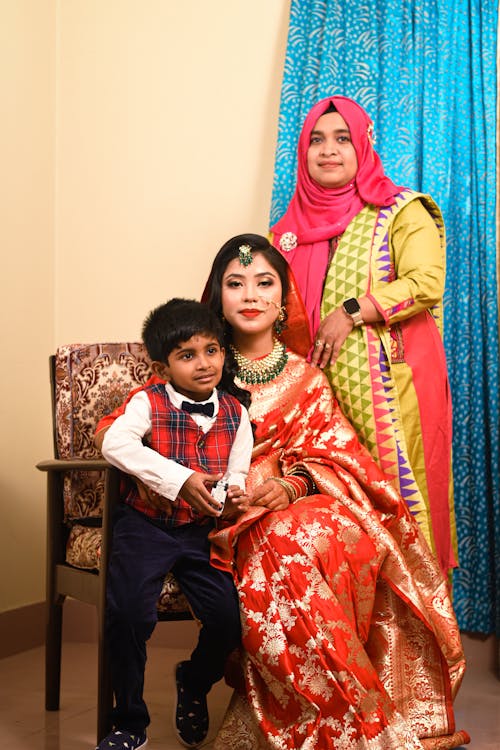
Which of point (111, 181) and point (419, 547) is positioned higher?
point (111, 181)

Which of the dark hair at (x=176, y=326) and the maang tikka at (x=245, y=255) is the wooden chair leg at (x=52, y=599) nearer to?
the dark hair at (x=176, y=326)

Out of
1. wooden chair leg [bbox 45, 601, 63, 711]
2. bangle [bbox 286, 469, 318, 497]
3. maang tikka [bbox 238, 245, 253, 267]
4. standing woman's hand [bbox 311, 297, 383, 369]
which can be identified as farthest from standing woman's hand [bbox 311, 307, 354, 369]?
wooden chair leg [bbox 45, 601, 63, 711]

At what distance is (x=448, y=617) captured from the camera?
2.30 m

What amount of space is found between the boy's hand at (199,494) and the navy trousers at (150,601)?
0.39 ft

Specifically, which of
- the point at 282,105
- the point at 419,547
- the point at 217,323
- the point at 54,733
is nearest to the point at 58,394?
the point at 217,323

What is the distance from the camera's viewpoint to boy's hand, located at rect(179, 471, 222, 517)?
209 centimetres

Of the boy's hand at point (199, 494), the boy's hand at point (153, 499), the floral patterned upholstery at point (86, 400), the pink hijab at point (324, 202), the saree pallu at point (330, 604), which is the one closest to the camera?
the saree pallu at point (330, 604)

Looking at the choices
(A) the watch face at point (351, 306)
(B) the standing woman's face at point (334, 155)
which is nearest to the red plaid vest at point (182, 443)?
(A) the watch face at point (351, 306)

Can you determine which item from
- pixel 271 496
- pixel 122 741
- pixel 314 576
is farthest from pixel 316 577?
pixel 122 741

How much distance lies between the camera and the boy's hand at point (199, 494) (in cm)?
209

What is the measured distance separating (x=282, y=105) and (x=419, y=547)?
1.77m

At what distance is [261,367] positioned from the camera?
8.20 feet

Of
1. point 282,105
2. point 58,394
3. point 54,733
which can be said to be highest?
point 282,105

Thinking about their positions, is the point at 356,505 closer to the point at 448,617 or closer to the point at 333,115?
the point at 448,617
